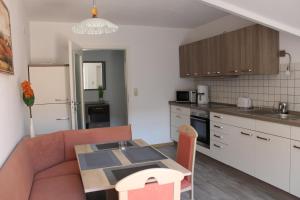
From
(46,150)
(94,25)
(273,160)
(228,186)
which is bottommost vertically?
(228,186)

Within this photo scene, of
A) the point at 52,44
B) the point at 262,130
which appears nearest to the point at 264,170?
the point at 262,130

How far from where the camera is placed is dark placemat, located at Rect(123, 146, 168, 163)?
7.17ft

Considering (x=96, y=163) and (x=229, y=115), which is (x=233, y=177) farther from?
(x=96, y=163)

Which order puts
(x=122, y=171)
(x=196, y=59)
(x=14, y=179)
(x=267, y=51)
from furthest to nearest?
(x=196, y=59)
(x=267, y=51)
(x=122, y=171)
(x=14, y=179)

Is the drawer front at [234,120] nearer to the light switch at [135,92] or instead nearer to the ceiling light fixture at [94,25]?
the light switch at [135,92]

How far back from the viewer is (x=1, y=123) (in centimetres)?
194

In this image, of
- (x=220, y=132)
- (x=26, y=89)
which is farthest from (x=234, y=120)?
(x=26, y=89)

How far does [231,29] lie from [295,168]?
2364mm

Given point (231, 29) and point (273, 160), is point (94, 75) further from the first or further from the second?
point (273, 160)

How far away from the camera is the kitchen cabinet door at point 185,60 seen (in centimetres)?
498

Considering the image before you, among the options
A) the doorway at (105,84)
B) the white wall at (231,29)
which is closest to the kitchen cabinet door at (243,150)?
the white wall at (231,29)

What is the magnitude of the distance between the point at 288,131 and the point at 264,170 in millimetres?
609

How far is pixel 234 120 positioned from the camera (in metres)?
3.48

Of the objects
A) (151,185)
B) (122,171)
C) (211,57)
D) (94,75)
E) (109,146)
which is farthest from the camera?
(94,75)
